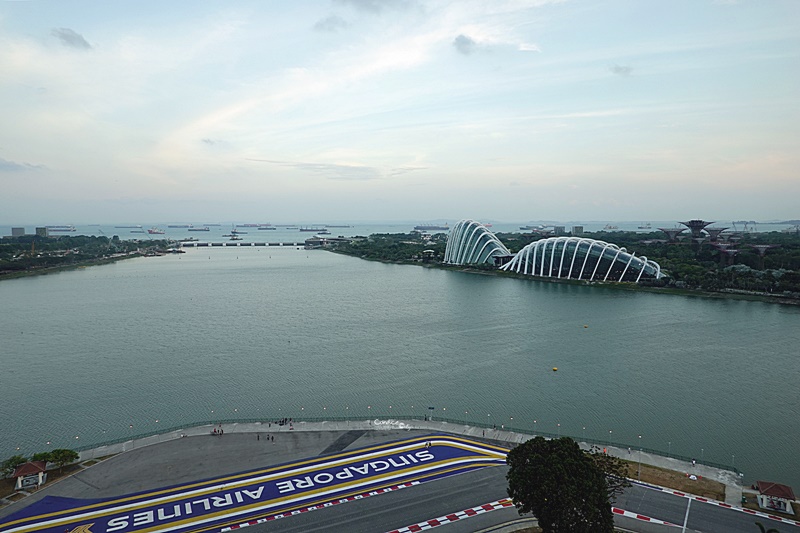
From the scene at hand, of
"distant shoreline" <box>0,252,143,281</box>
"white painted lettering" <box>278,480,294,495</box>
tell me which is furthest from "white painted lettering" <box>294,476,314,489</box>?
"distant shoreline" <box>0,252,143,281</box>

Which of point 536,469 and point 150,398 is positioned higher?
point 536,469

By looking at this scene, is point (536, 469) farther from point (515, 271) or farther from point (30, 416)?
point (515, 271)

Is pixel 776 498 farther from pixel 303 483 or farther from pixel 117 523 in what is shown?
pixel 117 523

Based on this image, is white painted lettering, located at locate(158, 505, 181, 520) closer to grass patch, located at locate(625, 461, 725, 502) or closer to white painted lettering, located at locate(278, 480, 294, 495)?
white painted lettering, located at locate(278, 480, 294, 495)

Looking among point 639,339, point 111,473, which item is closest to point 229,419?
point 111,473

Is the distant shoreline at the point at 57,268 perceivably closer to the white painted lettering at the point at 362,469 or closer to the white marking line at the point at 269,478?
the white marking line at the point at 269,478

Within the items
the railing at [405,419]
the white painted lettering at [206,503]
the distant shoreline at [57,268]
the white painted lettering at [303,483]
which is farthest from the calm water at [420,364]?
the distant shoreline at [57,268]

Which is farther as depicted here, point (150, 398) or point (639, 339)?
point (639, 339)
